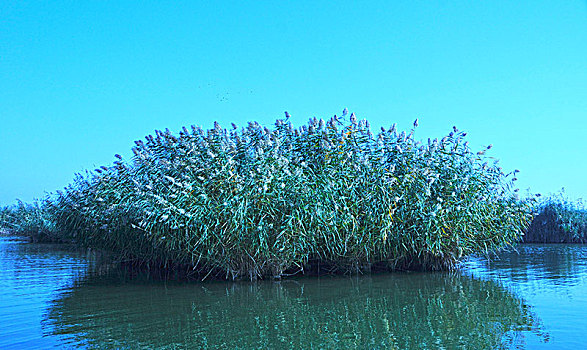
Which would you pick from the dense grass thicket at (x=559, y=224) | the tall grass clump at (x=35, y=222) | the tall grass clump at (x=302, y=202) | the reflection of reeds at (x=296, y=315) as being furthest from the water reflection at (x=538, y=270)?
the tall grass clump at (x=35, y=222)

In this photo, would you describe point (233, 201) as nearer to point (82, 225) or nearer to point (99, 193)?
point (99, 193)

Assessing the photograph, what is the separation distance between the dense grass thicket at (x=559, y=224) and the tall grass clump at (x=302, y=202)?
49.8 feet

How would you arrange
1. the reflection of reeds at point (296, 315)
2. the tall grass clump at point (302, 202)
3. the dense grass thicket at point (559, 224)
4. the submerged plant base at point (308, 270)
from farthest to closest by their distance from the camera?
the dense grass thicket at point (559, 224) < the submerged plant base at point (308, 270) < the tall grass clump at point (302, 202) < the reflection of reeds at point (296, 315)

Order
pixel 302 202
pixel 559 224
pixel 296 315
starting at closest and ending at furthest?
pixel 296 315, pixel 302 202, pixel 559 224

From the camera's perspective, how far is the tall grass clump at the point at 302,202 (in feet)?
32.0

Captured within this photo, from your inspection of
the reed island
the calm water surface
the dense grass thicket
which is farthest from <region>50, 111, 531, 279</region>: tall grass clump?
the dense grass thicket

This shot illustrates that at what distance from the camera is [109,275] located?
12297 mm

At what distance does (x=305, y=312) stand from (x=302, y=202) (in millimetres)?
3134

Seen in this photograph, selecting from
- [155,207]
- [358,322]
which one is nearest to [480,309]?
[358,322]

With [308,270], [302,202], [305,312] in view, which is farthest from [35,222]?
[305,312]

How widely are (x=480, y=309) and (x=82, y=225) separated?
11.1 metres

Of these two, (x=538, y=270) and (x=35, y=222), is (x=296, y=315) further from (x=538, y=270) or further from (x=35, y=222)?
(x=35, y=222)

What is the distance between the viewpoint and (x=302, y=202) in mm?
9844

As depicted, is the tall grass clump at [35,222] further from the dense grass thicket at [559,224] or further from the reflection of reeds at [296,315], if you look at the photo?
the dense grass thicket at [559,224]
